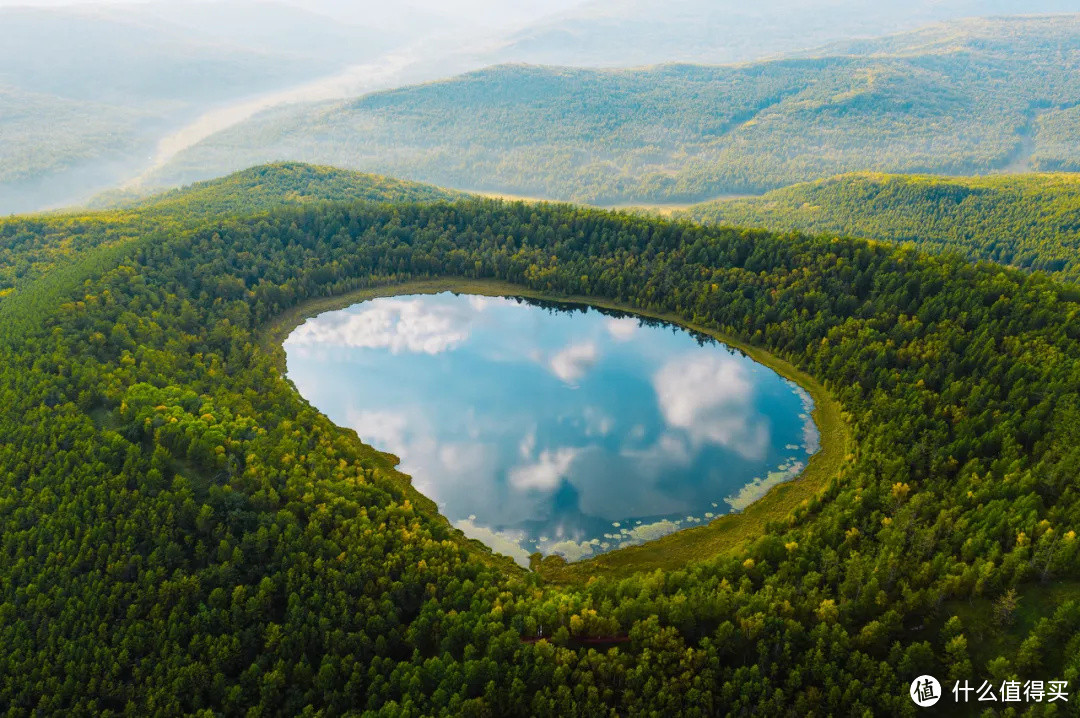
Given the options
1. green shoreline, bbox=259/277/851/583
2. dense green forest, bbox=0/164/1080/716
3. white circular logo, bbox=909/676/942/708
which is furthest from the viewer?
green shoreline, bbox=259/277/851/583

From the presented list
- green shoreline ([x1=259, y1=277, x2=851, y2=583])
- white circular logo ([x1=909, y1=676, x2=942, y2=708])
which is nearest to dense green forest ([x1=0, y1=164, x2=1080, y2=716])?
white circular logo ([x1=909, y1=676, x2=942, y2=708])

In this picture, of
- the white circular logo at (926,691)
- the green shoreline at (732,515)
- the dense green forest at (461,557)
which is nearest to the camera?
the white circular logo at (926,691)

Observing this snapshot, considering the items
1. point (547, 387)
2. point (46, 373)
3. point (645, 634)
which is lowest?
point (645, 634)

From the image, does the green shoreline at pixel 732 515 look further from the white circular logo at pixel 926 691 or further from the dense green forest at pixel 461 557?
the white circular logo at pixel 926 691

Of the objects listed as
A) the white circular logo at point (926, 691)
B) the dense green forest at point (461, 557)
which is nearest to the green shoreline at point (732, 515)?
the dense green forest at point (461, 557)

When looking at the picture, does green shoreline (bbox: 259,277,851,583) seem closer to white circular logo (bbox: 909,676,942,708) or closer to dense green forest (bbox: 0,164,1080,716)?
dense green forest (bbox: 0,164,1080,716)

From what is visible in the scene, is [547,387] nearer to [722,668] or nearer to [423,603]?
[423,603]

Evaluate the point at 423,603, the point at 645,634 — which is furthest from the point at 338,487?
the point at 645,634
